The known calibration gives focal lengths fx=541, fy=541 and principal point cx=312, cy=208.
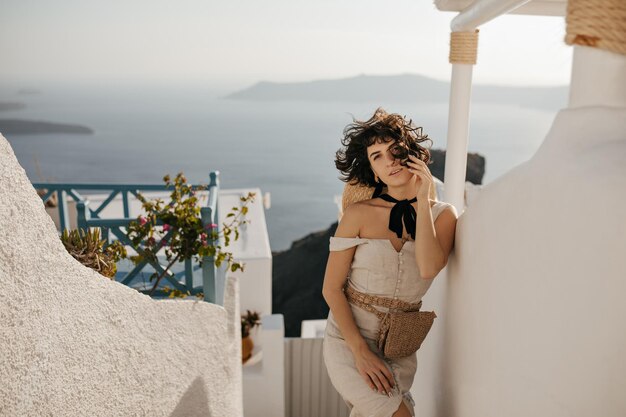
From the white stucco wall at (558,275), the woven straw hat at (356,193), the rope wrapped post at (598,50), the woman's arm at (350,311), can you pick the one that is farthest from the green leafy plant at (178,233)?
the rope wrapped post at (598,50)

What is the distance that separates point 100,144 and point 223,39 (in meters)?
16.2

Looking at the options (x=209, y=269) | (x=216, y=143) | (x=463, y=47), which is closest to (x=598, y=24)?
(x=463, y=47)

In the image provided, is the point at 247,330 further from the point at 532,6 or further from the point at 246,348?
the point at 532,6

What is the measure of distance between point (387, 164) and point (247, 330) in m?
5.45

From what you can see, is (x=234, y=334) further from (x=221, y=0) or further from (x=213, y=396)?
(x=221, y=0)

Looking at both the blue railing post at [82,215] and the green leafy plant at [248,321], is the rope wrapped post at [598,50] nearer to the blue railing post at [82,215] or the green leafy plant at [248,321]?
the blue railing post at [82,215]

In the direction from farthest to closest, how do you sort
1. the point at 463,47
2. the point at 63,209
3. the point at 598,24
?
the point at 63,209 < the point at 463,47 < the point at 598,24

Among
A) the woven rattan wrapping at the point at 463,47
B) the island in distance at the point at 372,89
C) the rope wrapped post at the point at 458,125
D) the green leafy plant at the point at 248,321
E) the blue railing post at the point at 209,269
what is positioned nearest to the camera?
the woven rattan wrapping at the point at 463,47

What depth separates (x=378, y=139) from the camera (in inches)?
69.2

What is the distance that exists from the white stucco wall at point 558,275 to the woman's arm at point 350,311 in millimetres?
346

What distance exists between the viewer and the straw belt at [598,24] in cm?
96

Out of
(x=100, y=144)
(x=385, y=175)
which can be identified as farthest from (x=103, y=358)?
(x=100, y=144)

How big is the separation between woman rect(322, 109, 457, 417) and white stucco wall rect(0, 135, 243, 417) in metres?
0.81

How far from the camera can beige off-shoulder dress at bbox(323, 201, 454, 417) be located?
1.79 metres
